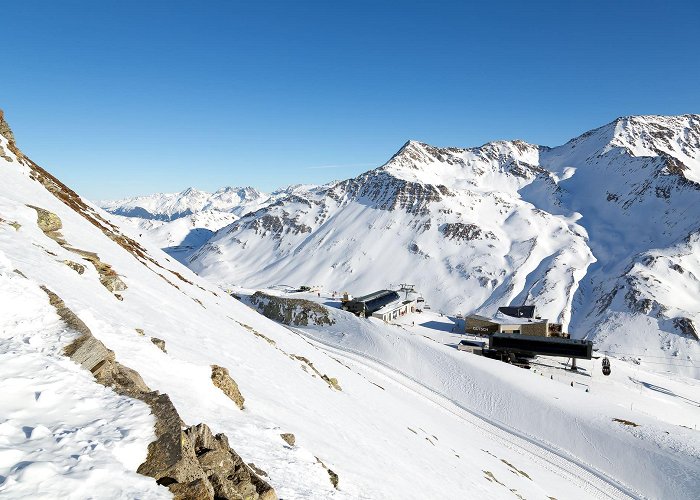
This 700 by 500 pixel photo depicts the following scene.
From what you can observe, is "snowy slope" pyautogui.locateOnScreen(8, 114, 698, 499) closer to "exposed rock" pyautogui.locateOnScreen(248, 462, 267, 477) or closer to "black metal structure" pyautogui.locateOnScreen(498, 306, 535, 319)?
"exposed rock" pyautogui.locateOnScreen(248, 462, 267, 477)

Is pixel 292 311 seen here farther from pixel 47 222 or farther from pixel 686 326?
pixel 686 326

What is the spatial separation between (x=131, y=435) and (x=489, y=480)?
1846 cm

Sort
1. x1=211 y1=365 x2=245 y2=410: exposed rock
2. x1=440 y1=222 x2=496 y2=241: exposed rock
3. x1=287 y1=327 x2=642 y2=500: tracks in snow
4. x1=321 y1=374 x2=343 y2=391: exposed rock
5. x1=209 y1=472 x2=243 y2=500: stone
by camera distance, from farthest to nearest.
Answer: x1=440 y1=222 x2=496 y2=241: exposed rock, x1=287 y1=327 x2=642 y2=500: tracks in snow, x1=321 y1=374 x2=343 y2=391: exposed rock, x1=211 y1=365 x2=245 y2=410: exposed rock, x1=209 y1=472 x2=243 y2=500: stone

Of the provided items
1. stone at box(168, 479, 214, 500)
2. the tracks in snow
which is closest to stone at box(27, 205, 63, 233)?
stone at box(168, 479, 214, 500)

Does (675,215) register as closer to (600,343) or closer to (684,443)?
(600,343)

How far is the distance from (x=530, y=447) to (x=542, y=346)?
28506mm

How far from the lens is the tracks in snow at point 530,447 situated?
27.2 metres

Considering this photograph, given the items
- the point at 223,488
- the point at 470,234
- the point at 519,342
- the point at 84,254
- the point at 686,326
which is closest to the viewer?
the point at 223,488

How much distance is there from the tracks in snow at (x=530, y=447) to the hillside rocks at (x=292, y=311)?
1885 cm

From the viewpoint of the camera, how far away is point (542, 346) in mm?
56688

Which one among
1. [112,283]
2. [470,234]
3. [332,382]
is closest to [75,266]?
[112,283]

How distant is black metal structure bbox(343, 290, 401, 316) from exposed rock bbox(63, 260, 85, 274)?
5442cm

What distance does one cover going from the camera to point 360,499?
32.6ft

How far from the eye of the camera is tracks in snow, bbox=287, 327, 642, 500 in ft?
89.4
